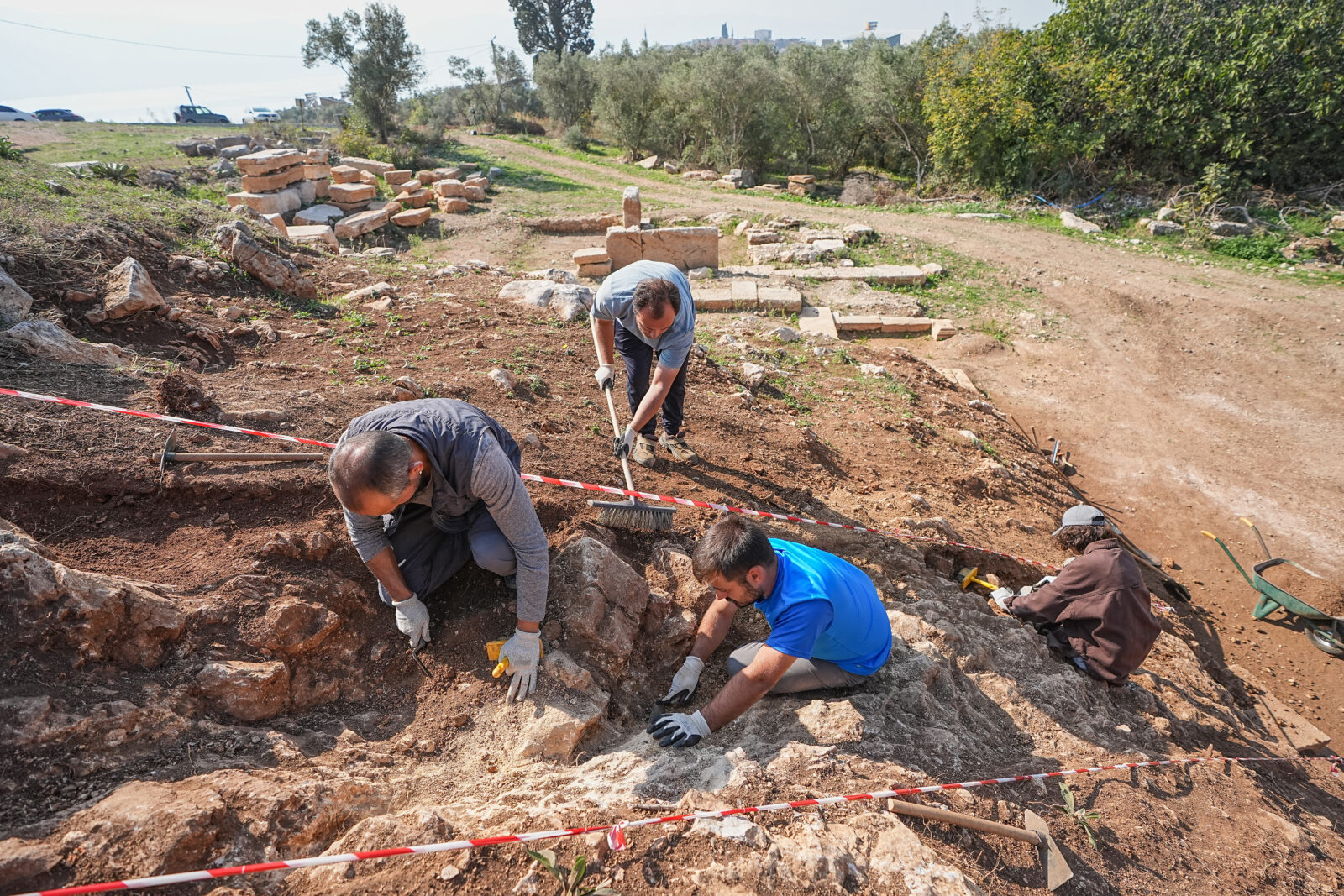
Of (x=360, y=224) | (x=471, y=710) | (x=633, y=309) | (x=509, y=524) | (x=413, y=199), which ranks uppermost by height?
(x=413, y=199)

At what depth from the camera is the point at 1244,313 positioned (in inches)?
372

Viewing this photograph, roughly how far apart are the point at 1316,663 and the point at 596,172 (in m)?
19.9

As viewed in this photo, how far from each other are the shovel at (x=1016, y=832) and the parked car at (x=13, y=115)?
32.9m

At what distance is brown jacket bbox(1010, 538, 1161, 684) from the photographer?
359 centimetres

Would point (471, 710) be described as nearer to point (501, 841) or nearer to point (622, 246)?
point (501, 841)

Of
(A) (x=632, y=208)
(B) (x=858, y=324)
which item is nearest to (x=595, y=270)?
(A) (x=632, y=208)

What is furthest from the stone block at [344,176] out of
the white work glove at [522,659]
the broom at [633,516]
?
the white work glove at [522,659]

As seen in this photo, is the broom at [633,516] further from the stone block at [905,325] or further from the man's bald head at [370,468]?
the stone block at [905,325]

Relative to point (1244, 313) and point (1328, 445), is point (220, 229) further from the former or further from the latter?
point (1244, 313)

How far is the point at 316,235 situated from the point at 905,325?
985cm

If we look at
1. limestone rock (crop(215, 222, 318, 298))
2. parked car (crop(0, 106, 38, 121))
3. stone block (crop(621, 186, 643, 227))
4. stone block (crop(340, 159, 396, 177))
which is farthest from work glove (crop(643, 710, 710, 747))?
parked car (crop(0, 106, 38, 121))

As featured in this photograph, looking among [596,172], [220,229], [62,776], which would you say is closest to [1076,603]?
[62,776]

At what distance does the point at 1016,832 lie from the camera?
237cm

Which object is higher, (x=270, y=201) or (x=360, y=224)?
(x=270, y=201)
